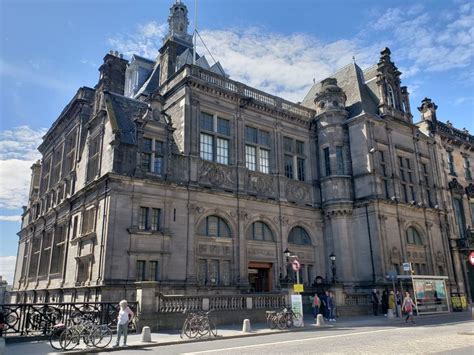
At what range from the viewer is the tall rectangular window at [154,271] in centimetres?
2270

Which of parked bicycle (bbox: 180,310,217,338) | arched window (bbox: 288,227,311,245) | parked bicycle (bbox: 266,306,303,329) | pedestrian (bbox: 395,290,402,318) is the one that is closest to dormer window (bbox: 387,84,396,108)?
arched window (bbox: 288,227,311,245)

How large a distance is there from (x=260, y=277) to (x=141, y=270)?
9.51 metres

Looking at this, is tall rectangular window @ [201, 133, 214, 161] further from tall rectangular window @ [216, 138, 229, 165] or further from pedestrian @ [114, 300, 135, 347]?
pedestrian @ [114, 300, 135, 347]

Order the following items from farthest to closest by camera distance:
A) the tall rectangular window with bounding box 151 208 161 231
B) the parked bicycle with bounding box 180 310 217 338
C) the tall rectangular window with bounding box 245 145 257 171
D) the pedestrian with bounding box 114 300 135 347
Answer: the tall rectangular window with bounding box 245 145 257 171 → the tall rectangular window with bounding box 151 208 161 231 → the parked bicycle with bounding box 180 310 217 338 → the pedestrian with bounding box 114 300 135 347

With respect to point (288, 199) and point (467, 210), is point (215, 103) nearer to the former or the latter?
point (288, 199)

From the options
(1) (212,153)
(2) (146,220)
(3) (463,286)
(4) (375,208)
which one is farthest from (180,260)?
Result: (3) (463,286)

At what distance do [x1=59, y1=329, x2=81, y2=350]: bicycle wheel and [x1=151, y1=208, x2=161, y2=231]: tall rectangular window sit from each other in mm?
10169

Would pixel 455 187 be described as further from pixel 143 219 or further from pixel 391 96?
pixel 143 219

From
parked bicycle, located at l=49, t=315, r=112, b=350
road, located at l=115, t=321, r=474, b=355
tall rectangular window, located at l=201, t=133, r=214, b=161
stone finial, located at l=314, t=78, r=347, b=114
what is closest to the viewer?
road, located at l=115, t=321, r=474, b=355

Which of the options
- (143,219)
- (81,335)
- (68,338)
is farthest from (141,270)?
(68,338)

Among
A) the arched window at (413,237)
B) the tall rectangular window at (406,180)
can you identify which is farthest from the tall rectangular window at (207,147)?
the arched window at (413,237)

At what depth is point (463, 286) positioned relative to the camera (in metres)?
35.5

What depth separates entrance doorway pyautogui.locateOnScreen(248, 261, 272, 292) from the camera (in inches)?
1104

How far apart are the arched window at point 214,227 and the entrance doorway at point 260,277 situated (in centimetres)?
338
